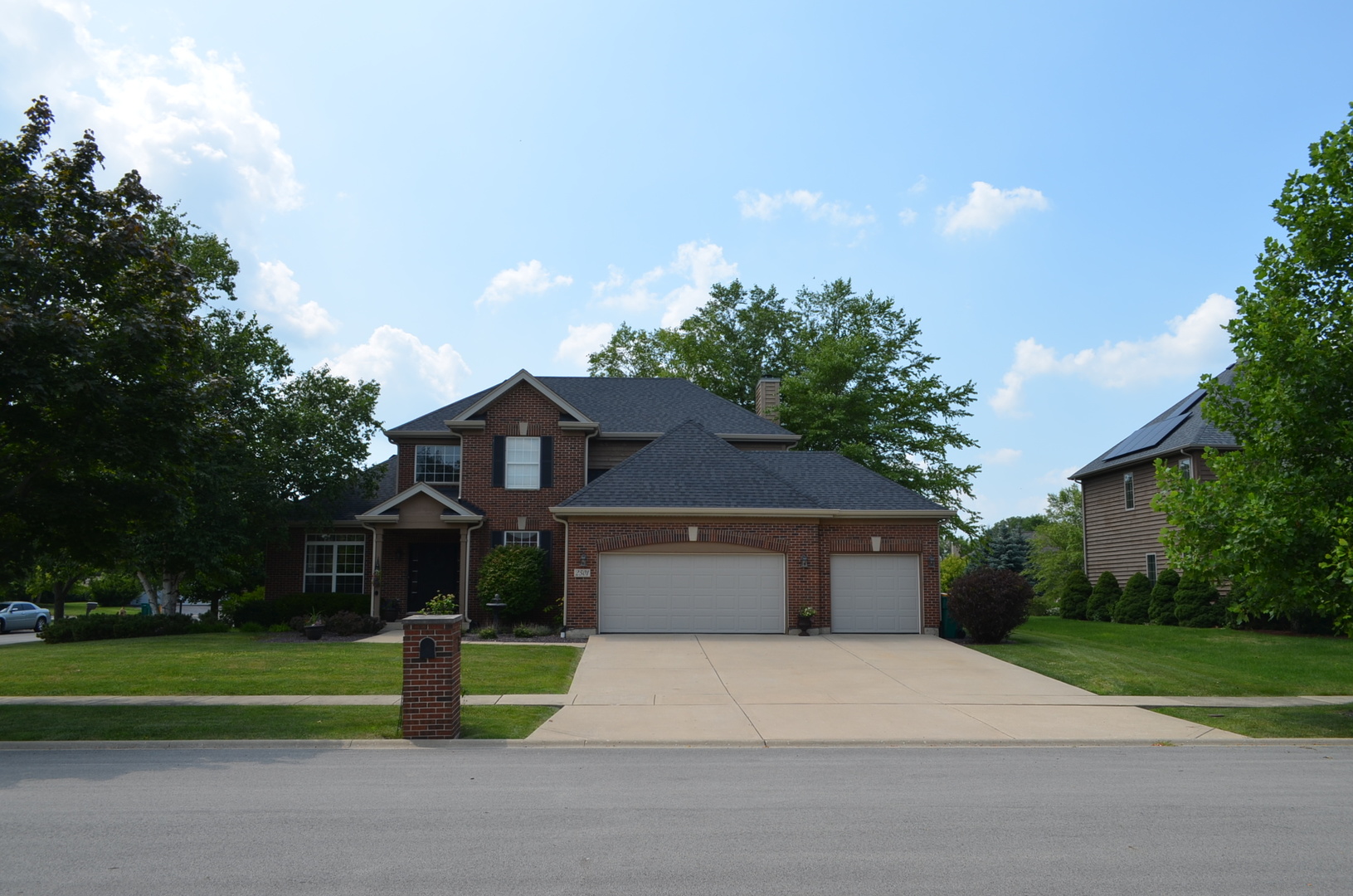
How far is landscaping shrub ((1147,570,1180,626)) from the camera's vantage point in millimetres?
29609

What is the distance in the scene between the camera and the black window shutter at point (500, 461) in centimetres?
2677

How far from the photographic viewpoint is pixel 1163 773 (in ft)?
31.2

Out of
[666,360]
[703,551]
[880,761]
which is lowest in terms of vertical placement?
[880,761]

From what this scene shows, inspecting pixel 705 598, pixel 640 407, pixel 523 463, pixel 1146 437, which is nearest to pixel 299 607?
pixel 523 463

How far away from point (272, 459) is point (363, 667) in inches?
517

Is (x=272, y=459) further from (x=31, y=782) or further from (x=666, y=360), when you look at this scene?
(x=666, y=360)

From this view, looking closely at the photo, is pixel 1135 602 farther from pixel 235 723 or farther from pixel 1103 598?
pixel 235 723

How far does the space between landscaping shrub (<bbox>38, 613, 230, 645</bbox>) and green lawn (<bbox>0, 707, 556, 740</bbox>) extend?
12911 millimetres

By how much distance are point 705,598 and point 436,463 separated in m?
10.2

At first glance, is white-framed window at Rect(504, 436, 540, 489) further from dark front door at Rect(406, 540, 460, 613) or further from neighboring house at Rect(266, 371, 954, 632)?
dark front door at Rect(406, 540, 460, 613)

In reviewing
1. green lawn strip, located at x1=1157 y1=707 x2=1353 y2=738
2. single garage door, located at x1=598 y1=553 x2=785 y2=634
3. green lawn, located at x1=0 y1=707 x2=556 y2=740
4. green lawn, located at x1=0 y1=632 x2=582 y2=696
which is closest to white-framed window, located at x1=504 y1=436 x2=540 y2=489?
single garage door, located at x1=598 y1=553 x2=785 y2=634

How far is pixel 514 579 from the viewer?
2412cm

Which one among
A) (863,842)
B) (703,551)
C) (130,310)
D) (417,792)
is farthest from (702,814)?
(703,551)

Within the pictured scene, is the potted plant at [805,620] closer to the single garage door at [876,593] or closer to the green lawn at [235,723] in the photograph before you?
the single garage door at [876,593]
